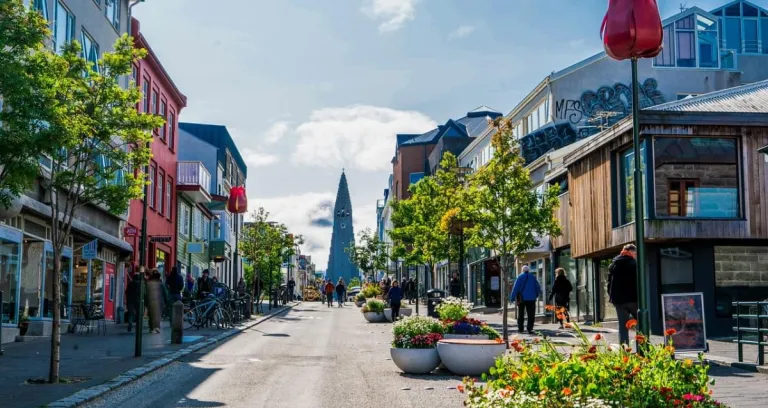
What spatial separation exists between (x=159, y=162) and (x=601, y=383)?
36.2 metres

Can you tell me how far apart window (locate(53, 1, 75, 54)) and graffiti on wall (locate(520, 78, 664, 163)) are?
21.8 metres

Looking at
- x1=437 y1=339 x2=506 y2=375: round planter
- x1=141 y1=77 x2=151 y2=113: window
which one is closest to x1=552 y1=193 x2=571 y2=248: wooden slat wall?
x1=141 y1=77 x2=151 y2=113: window

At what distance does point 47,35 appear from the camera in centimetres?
1352

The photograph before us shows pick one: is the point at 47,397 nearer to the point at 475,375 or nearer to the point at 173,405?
the point at 173,405

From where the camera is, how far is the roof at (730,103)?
2373 centimetres

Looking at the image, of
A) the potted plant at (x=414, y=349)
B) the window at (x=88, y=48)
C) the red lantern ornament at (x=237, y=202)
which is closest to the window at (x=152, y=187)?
the red lantern ornament at (x=237, y=202)

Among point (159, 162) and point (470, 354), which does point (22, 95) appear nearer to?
point (470, 354)

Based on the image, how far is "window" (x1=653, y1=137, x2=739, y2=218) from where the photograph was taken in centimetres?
2350

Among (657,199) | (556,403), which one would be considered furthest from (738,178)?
(556,403)

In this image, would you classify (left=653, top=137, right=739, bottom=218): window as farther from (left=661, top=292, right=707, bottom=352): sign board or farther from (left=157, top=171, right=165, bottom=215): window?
(left=157, top=171, right=165, bottom=215): window

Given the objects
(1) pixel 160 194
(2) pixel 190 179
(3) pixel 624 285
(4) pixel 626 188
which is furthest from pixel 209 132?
(3) pixel 624 285

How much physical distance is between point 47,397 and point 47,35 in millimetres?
5484

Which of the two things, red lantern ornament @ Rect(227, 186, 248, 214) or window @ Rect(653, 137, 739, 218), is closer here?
window @ Rect(653, 137, 739, 218)

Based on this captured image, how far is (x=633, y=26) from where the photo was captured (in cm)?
1238
